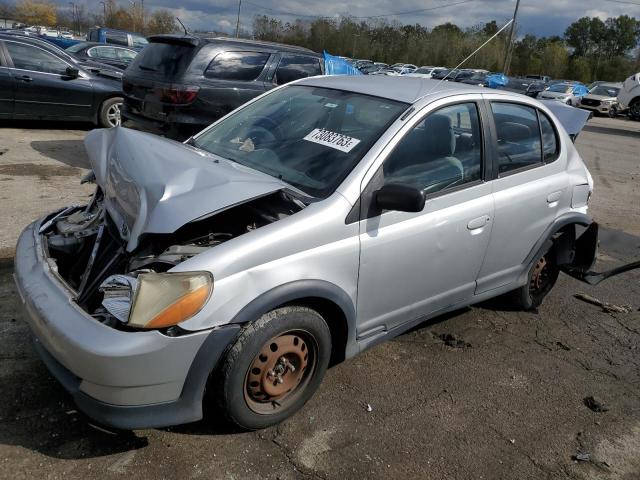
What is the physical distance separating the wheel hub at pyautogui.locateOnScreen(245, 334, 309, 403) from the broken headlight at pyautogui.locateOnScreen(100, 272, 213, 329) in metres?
0.48

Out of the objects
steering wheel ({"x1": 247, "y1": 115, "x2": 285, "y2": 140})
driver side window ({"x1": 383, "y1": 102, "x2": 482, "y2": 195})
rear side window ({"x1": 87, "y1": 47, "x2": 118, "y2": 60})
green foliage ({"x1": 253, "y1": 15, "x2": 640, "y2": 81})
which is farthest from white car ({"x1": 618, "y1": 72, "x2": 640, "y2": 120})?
green foliage ({"x1": 253, "y1": 15, "x2": 640, "y2": 81})

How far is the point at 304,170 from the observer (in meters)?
3.10

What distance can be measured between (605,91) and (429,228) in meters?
28.2

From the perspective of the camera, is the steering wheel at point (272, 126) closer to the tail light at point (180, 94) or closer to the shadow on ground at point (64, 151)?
the tail light at point (180, 94)

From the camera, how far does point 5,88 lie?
8828mm

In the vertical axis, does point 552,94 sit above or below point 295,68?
below

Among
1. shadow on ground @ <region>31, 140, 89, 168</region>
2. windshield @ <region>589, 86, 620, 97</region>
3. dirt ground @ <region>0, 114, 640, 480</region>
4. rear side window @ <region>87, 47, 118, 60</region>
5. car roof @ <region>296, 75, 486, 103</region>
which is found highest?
car roof @ <region>296, 75, 486, 103</region>

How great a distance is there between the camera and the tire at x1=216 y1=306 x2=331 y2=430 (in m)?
2.50

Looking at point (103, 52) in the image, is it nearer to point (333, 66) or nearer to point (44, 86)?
point (44, 86)

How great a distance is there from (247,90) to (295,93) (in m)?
3.65

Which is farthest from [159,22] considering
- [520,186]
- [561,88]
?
[520,186]

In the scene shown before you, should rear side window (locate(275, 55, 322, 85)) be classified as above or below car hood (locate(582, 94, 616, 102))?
above

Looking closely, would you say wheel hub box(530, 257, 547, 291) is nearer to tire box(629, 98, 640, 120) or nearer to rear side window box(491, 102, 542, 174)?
rear side window box(491, 102, 542, 174)

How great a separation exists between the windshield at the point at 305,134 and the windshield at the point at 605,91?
27.2 metres
